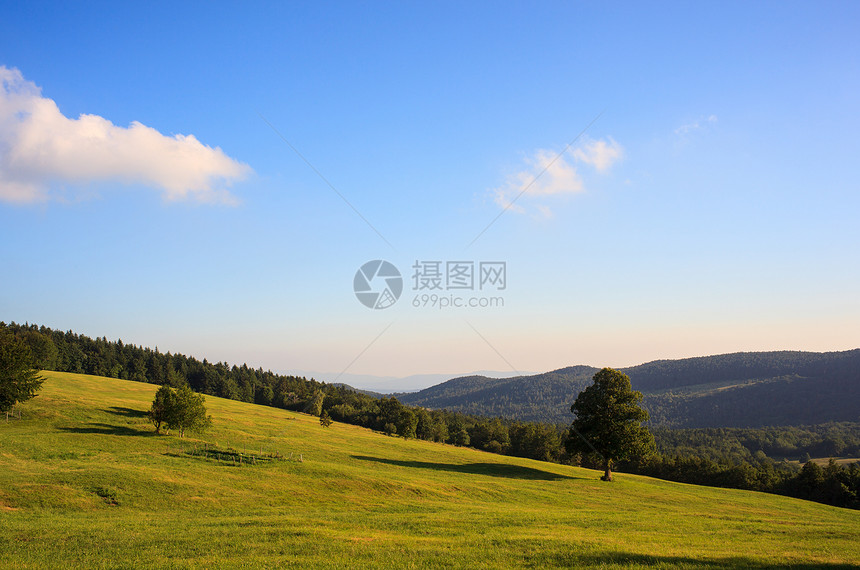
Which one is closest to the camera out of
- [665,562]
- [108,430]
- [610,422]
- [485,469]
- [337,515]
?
[665,562]

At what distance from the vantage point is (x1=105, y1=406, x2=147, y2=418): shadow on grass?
5958cm

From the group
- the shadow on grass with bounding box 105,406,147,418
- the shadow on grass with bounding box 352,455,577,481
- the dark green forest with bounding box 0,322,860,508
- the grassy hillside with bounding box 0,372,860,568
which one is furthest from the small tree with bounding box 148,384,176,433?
the dark green forest with bounding box 0,322,860,508

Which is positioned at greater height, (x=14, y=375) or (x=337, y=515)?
(x=14, y=375)

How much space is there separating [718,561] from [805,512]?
32.4m

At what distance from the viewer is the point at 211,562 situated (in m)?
14.7

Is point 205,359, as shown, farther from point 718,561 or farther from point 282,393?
point 718,561

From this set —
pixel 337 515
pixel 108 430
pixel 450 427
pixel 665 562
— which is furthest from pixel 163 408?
pixel 450 427

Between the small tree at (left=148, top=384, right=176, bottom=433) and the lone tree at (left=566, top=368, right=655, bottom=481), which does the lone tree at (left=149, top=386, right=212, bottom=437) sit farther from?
the lone tree at (left=566, top=368, right=655, bottom=481)

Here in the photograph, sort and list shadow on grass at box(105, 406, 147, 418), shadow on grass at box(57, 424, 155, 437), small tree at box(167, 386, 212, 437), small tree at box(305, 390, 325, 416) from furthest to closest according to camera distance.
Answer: small tree at box(305, 390, 325, 416)
shadow on grass at box(105, 406, 147, 418)
small tree at box(167, 386, 212, 437)
shadow on grass at box(57, 424, 155, 437)

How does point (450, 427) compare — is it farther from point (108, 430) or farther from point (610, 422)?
point (108, 430)

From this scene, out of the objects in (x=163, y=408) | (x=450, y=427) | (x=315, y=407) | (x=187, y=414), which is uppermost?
(x=163, y=408)

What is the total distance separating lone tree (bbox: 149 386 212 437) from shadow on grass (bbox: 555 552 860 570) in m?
49.3

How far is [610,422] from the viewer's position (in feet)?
159

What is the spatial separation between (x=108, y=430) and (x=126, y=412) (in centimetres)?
1349
